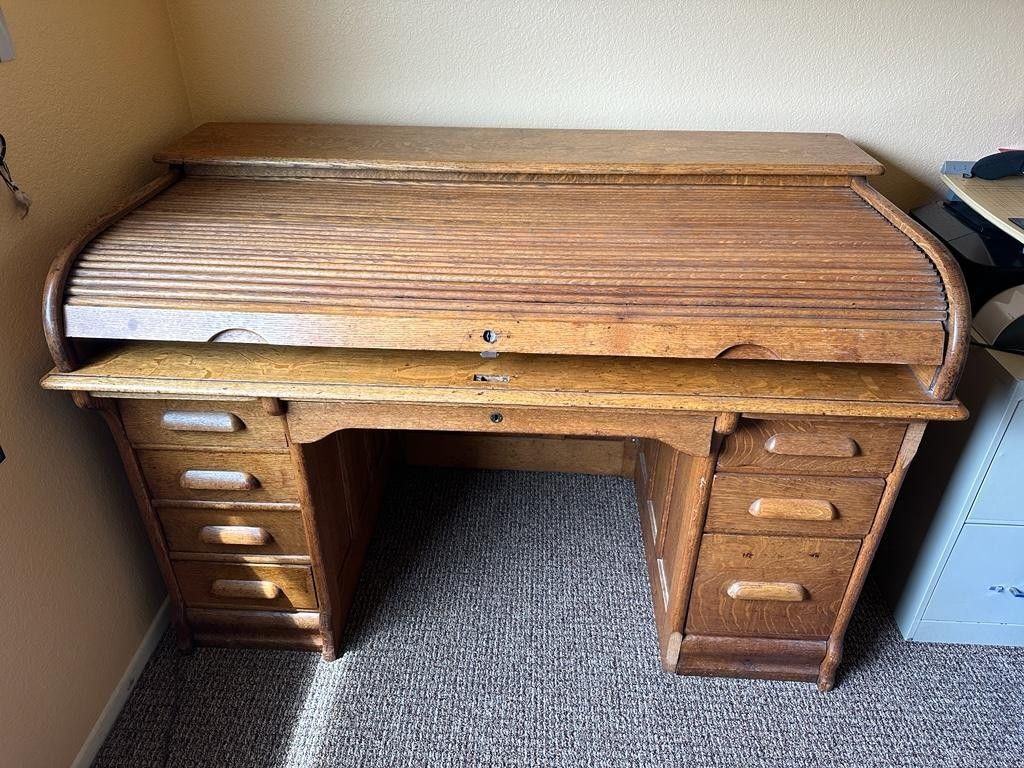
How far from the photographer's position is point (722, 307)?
1.13 metres

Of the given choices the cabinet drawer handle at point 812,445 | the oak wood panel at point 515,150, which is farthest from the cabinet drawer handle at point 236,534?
the cabinet drawer handle at point 812,445

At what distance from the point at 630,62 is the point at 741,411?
3.04 feet

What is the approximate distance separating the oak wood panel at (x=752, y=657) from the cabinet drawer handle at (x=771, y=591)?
14 cm

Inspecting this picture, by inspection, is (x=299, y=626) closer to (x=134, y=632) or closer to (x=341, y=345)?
(x=134, y=632)

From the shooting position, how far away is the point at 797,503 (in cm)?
131

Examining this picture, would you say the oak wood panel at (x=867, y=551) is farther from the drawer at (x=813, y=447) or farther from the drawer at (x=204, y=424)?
the drawer at (x=204, y=424)

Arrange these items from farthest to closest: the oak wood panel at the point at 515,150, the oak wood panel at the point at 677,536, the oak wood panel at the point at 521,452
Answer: the oak wood panel at the point at 521,452, the oak wood panel at the point at 515,150, the oak wood panel at the point at 677,536

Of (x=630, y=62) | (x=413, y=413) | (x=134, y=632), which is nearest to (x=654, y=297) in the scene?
(x=413, y=413)

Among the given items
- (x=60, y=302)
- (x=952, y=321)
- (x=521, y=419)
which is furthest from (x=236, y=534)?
(x=952, y=321)

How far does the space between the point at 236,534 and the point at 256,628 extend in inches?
11.1

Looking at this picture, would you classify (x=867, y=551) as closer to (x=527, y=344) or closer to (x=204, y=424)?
(x=527, y=344)

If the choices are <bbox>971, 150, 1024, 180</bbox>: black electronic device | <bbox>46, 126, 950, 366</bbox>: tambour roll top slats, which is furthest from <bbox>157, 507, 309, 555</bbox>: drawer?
<bbox>971, 150, 1024, 180</bbox>: black electronic device

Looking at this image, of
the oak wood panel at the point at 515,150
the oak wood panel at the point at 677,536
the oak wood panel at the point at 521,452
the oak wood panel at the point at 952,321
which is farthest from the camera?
the oak wood panel at the point at 521,452

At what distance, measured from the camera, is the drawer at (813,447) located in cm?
123
